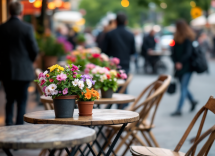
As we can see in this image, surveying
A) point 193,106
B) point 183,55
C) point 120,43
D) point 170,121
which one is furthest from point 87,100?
point 193,106

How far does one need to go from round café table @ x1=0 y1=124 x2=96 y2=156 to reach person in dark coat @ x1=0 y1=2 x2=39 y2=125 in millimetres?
3177

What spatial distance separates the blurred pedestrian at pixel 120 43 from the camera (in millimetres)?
7641

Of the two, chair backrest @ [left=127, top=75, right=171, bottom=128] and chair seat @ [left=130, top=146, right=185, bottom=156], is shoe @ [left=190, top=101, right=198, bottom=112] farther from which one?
chair seat @ [left=130, top=146, right=185, bottom=156]

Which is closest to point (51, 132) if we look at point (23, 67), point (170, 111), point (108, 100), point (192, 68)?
point (108, 100)

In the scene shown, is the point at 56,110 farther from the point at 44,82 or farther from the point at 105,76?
the point at 105,76

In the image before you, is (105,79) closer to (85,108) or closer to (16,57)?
(85,108)

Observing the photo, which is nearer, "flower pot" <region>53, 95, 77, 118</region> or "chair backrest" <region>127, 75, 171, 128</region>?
"flower pot" <region>53, 95, 77, 118</region>

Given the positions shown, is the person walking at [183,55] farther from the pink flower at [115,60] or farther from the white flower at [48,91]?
the white flower at [48,91]

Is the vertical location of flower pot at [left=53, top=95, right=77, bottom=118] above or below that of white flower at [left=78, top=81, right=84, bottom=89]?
below

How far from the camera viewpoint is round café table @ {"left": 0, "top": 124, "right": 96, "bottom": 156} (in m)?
2.23

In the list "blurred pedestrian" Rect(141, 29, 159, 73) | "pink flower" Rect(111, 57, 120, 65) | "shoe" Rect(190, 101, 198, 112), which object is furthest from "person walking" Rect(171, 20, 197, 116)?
"blurred pedestrian" Rect(141, 29, 159, 73)

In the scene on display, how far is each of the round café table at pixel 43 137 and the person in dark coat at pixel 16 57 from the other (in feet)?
10.4

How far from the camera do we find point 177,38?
853cm

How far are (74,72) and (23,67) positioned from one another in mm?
2870
